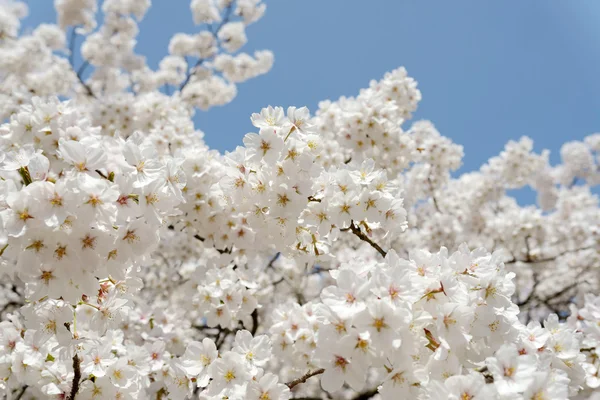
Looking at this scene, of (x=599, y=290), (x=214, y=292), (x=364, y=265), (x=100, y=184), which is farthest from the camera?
(x=599, y=290)

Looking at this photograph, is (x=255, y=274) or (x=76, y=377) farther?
→ (x=255, y=274)

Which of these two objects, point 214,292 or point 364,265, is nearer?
point 364,265

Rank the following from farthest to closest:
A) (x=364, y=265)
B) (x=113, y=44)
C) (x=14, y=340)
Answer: (x=113, y=44)
(x=14, y=340)
(x=364, y=265)

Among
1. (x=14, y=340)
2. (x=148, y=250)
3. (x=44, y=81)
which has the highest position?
(x=44, y=81)

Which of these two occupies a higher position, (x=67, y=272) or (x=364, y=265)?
(x=364, y=265)

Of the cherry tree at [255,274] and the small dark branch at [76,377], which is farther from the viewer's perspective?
the small dark branch at [76,377]

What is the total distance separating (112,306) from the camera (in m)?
2.39

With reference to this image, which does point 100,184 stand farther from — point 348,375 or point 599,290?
point 599,290

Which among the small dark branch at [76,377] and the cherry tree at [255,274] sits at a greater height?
the cherry tree at [255,274]

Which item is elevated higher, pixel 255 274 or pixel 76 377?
pixel 255 274

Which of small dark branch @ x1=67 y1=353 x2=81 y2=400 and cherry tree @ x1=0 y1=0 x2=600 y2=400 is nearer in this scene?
cherry tree @ x1=0 y1=0 x2=600 y2=400

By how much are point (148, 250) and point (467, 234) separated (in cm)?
849

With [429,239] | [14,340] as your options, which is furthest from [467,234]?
[14,340]

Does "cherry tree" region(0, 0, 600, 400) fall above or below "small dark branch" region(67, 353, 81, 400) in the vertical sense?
above
